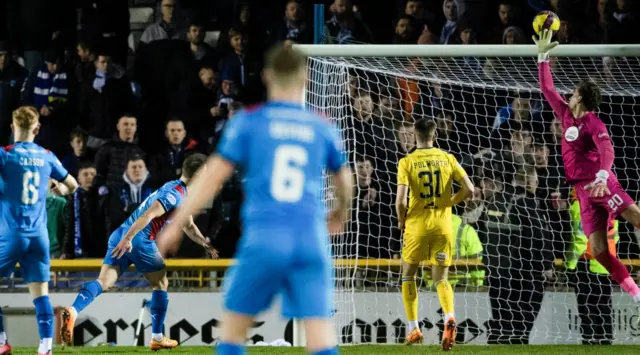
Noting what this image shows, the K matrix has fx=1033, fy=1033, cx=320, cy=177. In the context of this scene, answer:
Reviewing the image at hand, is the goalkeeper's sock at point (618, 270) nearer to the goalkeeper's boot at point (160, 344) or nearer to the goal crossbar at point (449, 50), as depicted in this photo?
the goal crossbar at point (449, 50)

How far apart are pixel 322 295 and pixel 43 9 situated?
1096cm

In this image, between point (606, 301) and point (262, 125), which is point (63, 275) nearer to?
point (606, 301)

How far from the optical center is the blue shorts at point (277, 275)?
4.27 m

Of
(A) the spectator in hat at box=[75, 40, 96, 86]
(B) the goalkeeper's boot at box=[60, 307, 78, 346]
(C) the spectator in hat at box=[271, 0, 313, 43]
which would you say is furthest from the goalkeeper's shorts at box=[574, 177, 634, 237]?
(A) the spectator in hat at box=[75, 40, 96, 86]

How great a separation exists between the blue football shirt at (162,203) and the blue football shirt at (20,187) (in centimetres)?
110

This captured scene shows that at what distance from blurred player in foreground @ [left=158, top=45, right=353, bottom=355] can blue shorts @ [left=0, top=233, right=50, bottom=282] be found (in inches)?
148

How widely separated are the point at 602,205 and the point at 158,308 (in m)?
3.92

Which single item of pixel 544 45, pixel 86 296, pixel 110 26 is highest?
pixel 110 26

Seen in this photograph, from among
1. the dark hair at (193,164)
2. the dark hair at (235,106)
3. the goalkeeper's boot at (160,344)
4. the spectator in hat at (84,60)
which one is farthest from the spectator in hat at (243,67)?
the goalkeeper's boot at (160,344)

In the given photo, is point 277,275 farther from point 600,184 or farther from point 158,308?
point 158,308

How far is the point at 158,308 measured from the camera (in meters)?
9.14

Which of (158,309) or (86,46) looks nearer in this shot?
(158,309)

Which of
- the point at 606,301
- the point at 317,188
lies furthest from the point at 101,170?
the point at 317,188

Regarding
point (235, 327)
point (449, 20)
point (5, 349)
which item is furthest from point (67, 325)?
point (449, 20)
